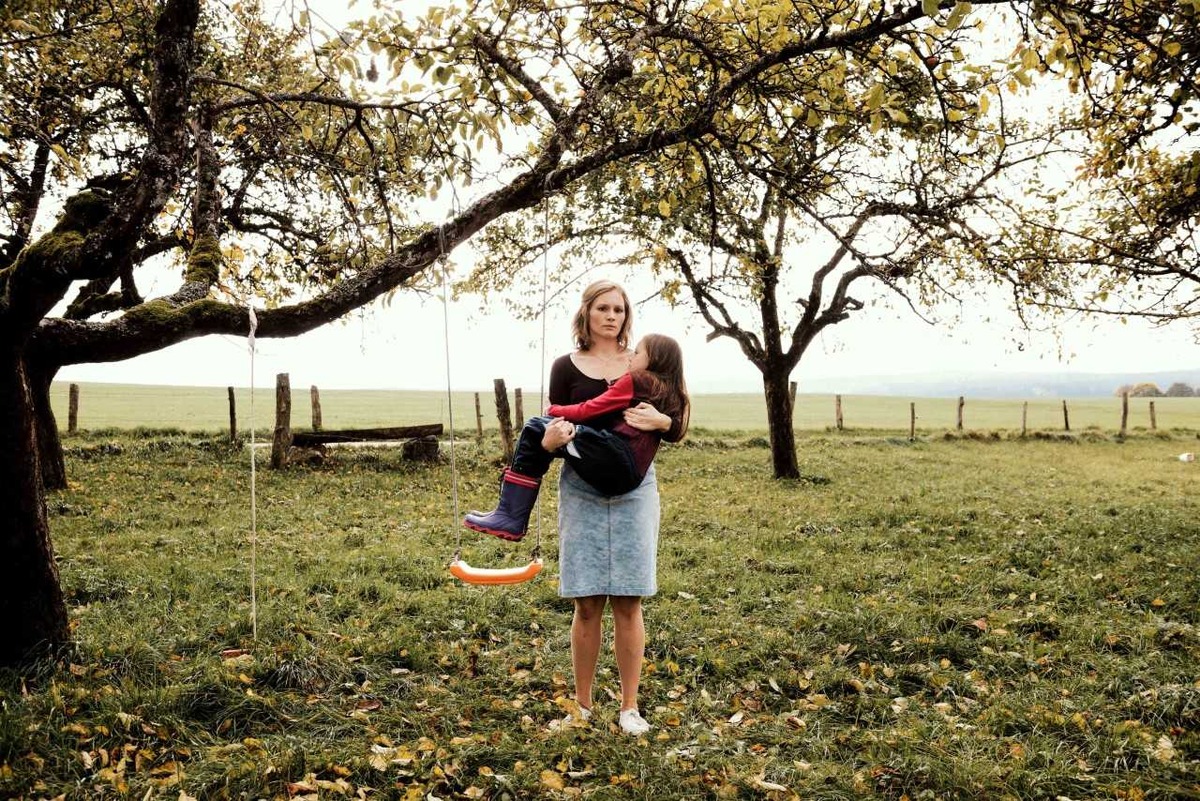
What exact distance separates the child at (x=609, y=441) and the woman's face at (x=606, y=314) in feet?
0.64

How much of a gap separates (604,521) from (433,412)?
42.5 m

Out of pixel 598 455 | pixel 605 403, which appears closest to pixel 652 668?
pixel 598 455

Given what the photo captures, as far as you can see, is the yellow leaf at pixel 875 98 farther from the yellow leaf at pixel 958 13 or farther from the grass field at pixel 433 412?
the grass field at pixel 433 412

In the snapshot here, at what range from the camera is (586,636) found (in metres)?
4.18

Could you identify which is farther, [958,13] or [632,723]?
[632,723]

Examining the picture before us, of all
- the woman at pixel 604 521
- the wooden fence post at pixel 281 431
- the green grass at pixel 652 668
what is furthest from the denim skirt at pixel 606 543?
the wooden fence post at pixel 281 431

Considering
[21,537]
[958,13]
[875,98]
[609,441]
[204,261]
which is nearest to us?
[958,13]

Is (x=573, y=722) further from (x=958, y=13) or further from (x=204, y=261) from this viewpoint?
(x=204, y=261)

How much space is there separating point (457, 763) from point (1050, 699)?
3.74 meters

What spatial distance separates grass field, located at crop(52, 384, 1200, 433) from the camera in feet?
107

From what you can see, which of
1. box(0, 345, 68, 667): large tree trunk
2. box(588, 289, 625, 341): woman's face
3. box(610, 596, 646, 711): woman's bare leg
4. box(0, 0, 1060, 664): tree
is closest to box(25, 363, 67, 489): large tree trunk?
box(0, 0, 1060, 664): tree

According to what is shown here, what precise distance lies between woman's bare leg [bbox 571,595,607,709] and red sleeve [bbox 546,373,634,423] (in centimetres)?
104

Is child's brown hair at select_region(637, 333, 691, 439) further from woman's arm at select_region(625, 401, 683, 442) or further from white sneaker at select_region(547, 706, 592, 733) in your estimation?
white sneaker at select_region(547, 706, 592, 733)

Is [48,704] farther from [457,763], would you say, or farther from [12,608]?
[457,763]
